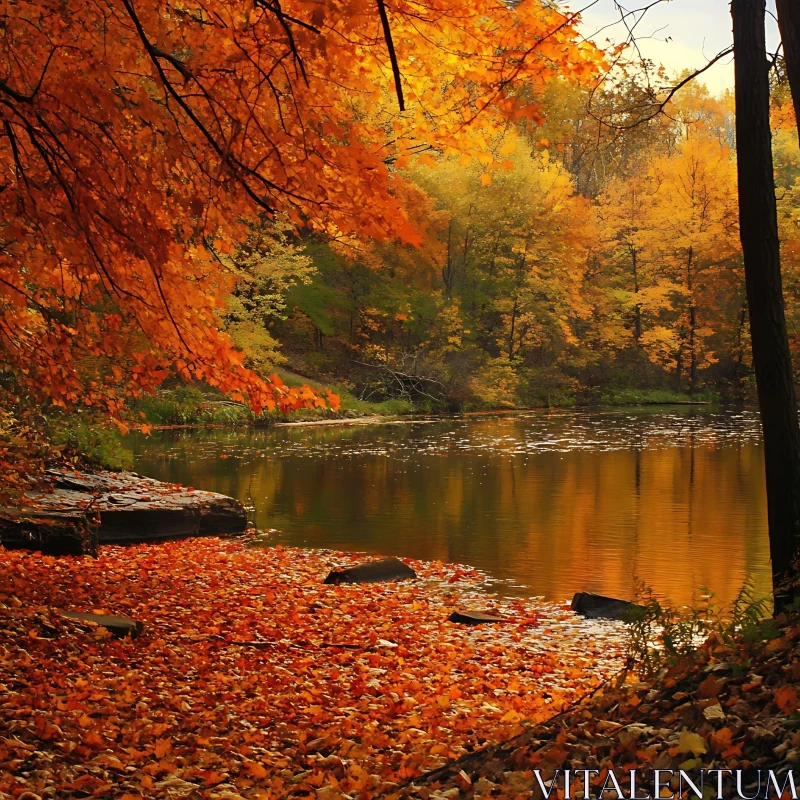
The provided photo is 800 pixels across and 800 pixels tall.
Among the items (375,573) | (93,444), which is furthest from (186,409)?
(375,573)

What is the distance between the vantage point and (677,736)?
3.68 meters

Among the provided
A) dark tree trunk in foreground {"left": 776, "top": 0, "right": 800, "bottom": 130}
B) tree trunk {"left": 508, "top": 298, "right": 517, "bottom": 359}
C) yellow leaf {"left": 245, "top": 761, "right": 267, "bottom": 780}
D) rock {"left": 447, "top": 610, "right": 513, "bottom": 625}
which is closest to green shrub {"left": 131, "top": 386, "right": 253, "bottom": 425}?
tree trunk {"left": 508, "top": 298, "right": 517, "bottom": 359}

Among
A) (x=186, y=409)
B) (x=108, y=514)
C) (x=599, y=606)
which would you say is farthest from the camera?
(x=186, y=409)

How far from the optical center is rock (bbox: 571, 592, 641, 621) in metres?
8.10

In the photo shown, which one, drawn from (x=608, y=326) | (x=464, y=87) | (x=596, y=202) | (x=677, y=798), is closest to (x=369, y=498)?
(x=464, y=87)

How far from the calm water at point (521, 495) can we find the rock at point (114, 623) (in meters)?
4.09

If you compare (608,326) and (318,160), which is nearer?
(318,160)

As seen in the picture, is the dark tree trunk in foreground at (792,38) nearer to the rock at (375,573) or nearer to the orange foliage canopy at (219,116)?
the orange foliage canopy at (219,116)

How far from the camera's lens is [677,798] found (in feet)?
10.4

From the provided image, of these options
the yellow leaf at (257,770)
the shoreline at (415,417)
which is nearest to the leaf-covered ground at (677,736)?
the yellow leaf at (257,770)

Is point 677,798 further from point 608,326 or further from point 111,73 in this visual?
point 608,326

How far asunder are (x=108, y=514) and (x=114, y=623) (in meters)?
5.01

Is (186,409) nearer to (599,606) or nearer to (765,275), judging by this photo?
(599,606)

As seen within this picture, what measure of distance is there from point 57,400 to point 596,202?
39.4 m
